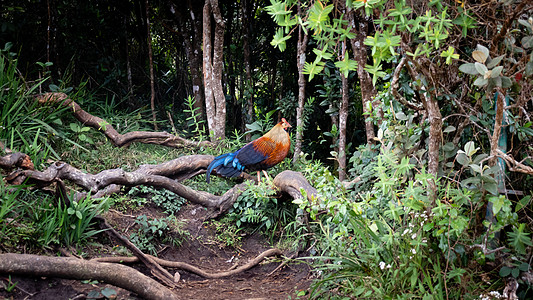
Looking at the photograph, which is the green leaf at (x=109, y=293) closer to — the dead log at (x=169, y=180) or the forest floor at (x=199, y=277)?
the forest floor at (x=199, y=277)

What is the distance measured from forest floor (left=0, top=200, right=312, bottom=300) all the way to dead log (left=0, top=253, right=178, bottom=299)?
0.24 feet

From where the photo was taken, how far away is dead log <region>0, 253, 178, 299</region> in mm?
3049

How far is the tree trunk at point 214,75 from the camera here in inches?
239

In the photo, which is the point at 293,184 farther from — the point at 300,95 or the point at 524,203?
the point at 524,203

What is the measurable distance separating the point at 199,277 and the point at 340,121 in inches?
93.8

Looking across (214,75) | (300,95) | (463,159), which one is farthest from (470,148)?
(214,75)

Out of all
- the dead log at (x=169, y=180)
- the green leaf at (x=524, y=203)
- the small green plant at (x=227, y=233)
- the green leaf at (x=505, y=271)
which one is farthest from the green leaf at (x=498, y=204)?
the small green plant at (x=227, y=233)

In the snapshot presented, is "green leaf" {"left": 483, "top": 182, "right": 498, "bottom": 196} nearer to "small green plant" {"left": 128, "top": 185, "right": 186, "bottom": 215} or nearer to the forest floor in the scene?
the forest floor

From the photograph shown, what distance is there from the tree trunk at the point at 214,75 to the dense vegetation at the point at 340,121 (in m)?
0.06

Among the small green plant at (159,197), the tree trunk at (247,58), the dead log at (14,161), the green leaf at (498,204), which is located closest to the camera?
the green leaf at (498,204)

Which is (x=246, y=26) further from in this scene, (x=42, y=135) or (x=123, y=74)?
(x=42, y=135)

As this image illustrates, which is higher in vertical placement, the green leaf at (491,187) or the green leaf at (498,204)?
the green leaf at (491,187)

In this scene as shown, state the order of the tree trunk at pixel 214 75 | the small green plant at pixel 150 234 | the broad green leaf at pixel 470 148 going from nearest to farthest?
the broad green leaf at pixel 470 148
the small green plant at pixel 150 234
the tree trunk at pixel 214 75

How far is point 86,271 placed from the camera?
3.20 m
